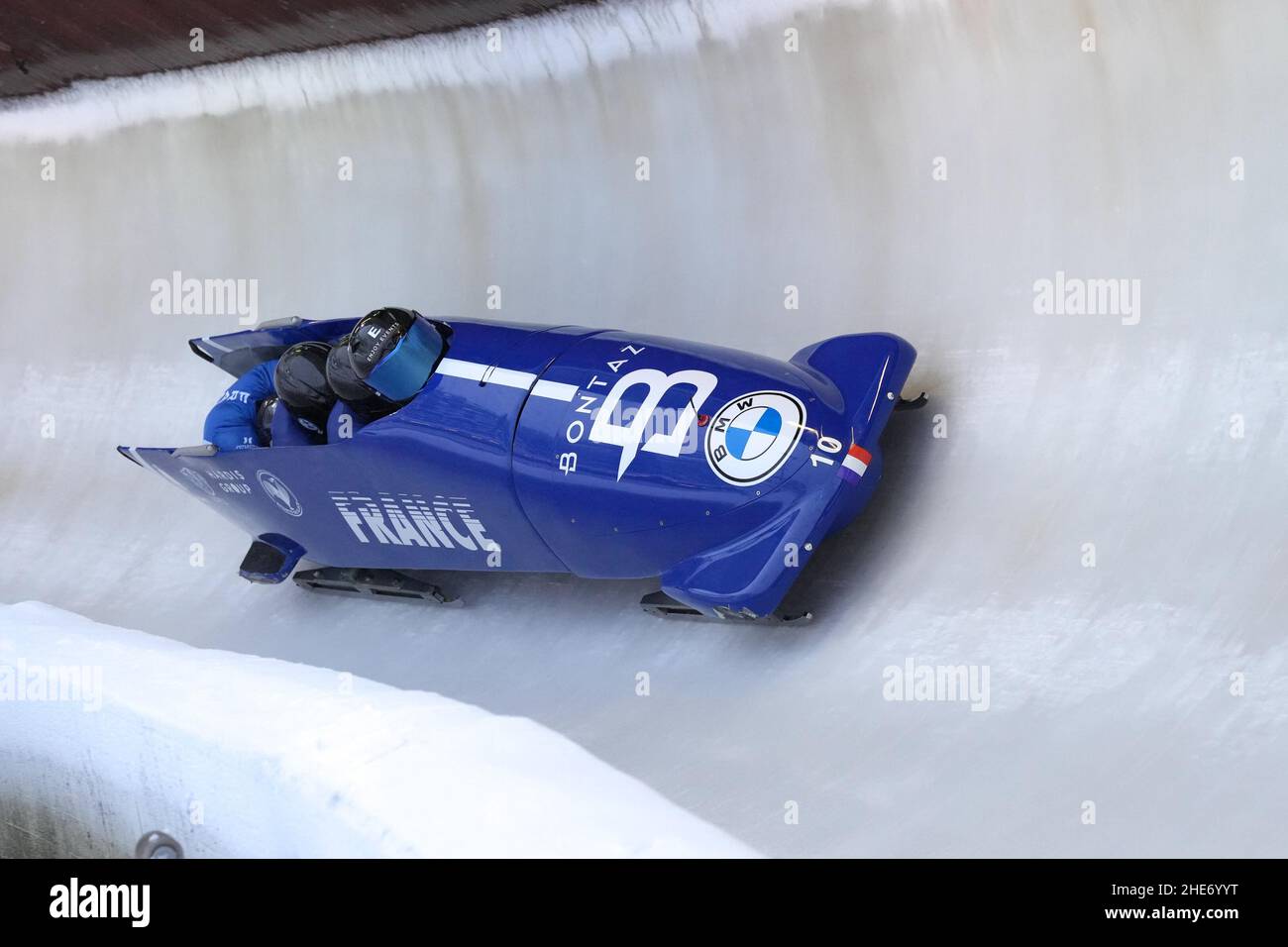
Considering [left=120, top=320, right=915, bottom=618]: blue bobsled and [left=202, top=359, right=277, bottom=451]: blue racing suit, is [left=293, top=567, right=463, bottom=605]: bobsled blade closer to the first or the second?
[left=120, top=320, right=915, bottom=618]: blue bobsled

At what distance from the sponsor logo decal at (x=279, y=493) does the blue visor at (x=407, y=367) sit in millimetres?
805

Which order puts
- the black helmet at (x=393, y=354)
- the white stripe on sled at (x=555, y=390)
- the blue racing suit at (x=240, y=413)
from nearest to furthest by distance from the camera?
the white stripe on sled at (x=555, y=390) < the black helmet at (x=393, y=354) < the blue racing suit at (x=240, y=413)

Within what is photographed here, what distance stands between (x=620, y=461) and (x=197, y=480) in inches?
90.5

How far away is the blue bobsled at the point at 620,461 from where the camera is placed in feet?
12.6

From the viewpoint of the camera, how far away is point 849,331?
185 inches

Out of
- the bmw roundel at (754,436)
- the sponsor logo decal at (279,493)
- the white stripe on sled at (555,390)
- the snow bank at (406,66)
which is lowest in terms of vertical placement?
the sponsor logo decal at (279,493)

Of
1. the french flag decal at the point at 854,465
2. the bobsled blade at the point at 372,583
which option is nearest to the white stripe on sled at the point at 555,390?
the french flag decal at the point at 854,465

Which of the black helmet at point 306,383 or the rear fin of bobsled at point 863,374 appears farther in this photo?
the black helmet at point 306,383

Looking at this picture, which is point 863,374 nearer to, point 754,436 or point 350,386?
point 754,436

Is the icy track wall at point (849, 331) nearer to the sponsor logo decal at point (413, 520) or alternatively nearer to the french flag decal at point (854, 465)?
the french flag decal at point (854, 465)

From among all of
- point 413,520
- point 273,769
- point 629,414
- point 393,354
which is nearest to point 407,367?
point 393,354
